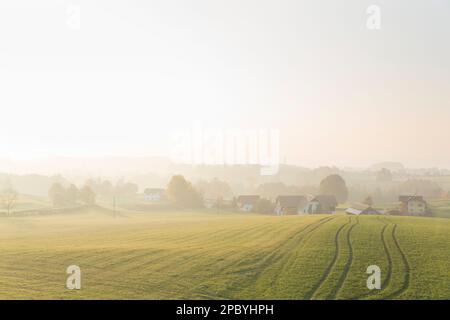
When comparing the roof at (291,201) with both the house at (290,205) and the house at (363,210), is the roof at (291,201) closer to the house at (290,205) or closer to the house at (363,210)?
the house at (290,205)

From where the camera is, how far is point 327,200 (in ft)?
376

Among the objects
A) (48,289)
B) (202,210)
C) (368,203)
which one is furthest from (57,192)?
(48,289)

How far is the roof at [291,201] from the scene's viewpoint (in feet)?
373

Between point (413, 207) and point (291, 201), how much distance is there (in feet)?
105

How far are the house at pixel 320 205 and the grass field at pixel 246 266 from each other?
57.1 m

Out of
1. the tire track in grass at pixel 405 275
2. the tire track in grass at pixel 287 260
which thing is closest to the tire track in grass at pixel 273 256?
the tire track in grass at pixel 287 260

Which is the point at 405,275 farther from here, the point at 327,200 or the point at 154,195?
the point at 154,195

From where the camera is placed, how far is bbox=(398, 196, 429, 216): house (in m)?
102

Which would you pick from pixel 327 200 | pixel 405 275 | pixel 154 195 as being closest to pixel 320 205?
pixel 327 200

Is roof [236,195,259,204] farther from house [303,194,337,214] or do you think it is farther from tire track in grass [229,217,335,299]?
tire track in grass [229,217,335,299]

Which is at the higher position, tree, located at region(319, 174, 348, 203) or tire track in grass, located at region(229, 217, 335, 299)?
tree, located at region(319, 174, 348, 203)

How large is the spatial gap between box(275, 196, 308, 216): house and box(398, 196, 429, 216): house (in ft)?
85.9

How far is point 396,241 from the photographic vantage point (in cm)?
4356

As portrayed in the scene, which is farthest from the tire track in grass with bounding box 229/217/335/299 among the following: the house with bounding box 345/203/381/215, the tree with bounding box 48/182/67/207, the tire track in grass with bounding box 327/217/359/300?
the tree with bounding box 48/182/67/207
